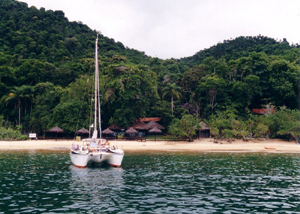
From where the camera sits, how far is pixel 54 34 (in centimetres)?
10050

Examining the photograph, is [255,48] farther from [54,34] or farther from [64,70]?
[54,34]

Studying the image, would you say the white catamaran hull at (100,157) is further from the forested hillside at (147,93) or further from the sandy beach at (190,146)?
the forested hillside at (147,93)

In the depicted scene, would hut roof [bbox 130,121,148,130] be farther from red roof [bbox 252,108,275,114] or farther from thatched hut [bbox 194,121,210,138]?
red roof [bbox 252,108,275,114]

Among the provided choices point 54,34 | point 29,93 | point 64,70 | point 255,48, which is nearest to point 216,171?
point 29,93

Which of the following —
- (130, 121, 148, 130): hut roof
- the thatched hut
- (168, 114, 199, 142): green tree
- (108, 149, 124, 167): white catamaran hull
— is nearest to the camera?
(108, 149, 124, 167): white catamaran hull

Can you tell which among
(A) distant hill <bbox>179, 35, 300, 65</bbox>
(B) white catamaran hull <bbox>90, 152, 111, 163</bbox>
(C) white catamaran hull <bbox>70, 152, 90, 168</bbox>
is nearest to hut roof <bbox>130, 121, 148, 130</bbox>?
(B) white catamaran hull <bbox>90, 152, 111, 163</bbox>

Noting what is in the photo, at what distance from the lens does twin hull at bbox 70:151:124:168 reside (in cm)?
2744

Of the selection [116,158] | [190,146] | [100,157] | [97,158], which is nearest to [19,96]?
[190,146]

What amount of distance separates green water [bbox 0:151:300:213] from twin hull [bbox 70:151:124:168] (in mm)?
859

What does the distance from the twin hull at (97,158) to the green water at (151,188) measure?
0.86 meters

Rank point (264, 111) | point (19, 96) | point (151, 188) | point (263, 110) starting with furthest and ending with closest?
point (263, 110)
point (264, 111)
point (19, 96)
point (151, 188)

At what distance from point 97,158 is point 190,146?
21183mm

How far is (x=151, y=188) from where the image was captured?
61.3ft

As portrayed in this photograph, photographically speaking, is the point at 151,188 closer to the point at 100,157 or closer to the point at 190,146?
the point at 100,157
